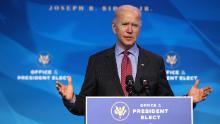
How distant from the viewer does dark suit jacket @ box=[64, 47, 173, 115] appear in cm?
241

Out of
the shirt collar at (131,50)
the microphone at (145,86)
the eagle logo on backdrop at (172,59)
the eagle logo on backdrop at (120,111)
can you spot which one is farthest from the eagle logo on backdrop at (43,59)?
the eagle logo on backdrop at (120,111)

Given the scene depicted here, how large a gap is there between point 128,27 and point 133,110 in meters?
0.60

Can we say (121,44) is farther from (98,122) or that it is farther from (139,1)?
(139,1)

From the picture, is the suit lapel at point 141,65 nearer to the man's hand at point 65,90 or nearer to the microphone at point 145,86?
the microphone at point 145,86

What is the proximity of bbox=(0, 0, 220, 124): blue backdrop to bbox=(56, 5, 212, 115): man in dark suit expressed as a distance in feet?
4.78

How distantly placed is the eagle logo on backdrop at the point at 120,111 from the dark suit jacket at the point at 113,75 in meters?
0.41

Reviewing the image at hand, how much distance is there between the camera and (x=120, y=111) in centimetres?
194

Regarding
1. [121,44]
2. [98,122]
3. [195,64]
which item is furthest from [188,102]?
[195,64]

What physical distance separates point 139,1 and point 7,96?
1415mm

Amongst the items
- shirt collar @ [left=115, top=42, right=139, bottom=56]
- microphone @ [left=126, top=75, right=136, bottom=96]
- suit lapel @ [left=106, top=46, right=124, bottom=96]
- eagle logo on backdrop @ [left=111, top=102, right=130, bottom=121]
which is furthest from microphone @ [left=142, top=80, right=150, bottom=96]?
shirt collar @ [left=115, top=42, right=139, bottom=56]

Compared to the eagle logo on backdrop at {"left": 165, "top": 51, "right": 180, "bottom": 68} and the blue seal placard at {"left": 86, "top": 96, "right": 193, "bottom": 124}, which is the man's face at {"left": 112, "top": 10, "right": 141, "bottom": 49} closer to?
the blue seal placard at {"left": 86, "top": 96, "right": 193, "bottom": 124}

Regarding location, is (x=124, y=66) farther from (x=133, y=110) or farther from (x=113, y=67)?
(x=133, y=110)

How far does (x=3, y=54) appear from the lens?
13.1ft

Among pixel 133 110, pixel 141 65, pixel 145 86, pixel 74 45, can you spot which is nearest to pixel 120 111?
pixel 133 110
